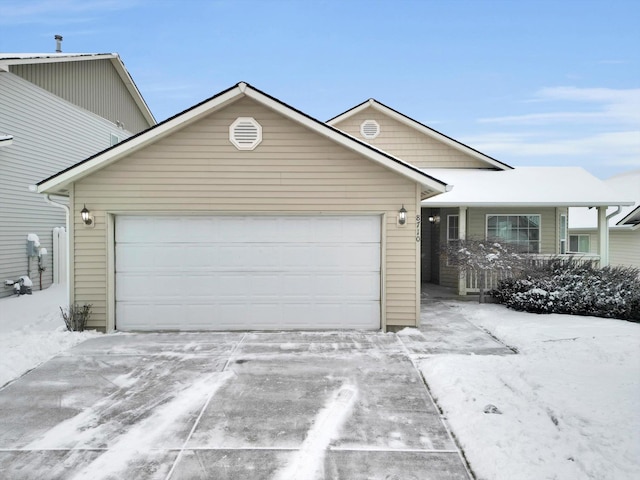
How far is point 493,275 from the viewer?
11820 mm

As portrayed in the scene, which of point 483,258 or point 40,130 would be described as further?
point 40,130

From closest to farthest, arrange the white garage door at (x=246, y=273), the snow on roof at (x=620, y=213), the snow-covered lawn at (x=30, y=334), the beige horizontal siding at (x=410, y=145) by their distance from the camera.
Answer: the snow-covered lawn at (x=30, y=334) < the white garage door at (x=246, y=273) < the beige horizontal siding at (x=410, y=145) < the snow on roof at (x=620, y=213)

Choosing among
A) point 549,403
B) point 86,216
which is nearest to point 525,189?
point 549,403

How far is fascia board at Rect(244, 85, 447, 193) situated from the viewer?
8.02 meters

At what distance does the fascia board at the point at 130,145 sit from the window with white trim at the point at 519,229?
9.21m

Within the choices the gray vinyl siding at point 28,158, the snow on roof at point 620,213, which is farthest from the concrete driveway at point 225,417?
the snow on roof at point 620,213

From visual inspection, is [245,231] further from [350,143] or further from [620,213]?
[620,213]

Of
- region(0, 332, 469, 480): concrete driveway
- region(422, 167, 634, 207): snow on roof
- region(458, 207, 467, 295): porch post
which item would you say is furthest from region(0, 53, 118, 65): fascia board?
region(458, 207, 467, 295): porch post

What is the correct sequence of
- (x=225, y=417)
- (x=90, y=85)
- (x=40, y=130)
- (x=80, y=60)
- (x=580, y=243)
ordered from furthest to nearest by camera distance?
(x=580, y=243) < (x=90, y=85) < (x=80, y=60) < (x=40, y=130) < (x=225, y=417)

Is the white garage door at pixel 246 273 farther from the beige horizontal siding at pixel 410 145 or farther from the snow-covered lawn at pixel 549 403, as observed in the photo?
the beige horizontal siding at pixel 410 145

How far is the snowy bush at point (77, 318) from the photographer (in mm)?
8234

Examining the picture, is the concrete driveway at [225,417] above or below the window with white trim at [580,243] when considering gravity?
below

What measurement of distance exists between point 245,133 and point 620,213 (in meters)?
21.8

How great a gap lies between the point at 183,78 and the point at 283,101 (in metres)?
93.5
